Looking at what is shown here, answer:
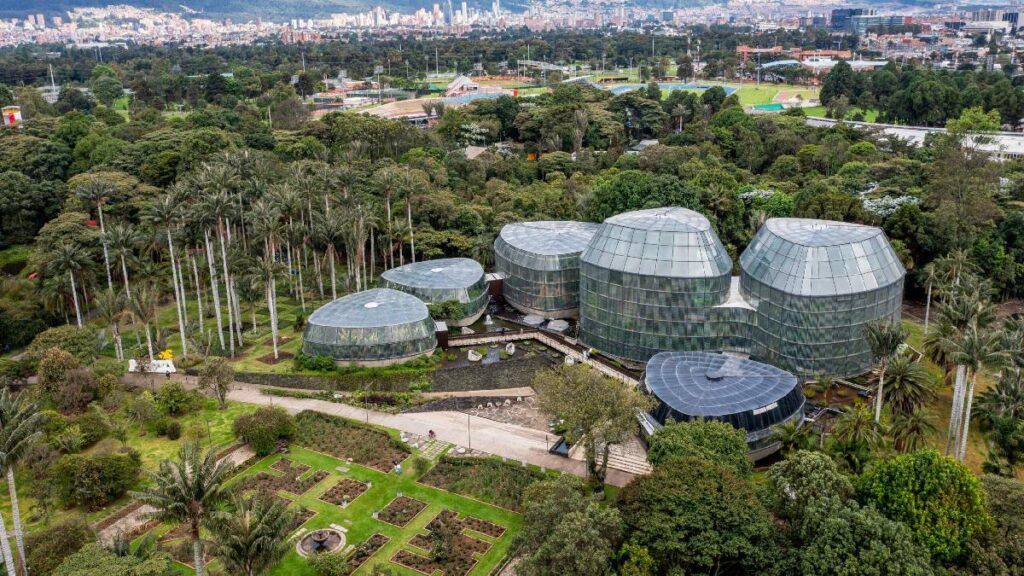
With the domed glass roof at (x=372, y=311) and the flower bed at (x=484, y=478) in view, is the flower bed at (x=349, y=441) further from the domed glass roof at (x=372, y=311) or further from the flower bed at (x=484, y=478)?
the domed glass roof at (x=372, y=311)

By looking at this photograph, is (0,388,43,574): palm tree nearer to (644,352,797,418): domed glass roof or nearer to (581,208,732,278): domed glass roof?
(644,352,797,418): domed glass roof

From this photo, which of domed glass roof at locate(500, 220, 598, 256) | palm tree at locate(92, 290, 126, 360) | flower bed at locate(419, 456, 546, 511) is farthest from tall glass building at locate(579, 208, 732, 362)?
palm tree at locate(92, 290, 126, 360)

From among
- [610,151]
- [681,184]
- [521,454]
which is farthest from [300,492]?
[610,151]

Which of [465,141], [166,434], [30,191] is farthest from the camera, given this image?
[465,141]

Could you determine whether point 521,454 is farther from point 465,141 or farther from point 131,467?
point 465,141

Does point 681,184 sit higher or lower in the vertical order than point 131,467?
higher

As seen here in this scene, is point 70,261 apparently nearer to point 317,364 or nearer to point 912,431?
point 317,364
